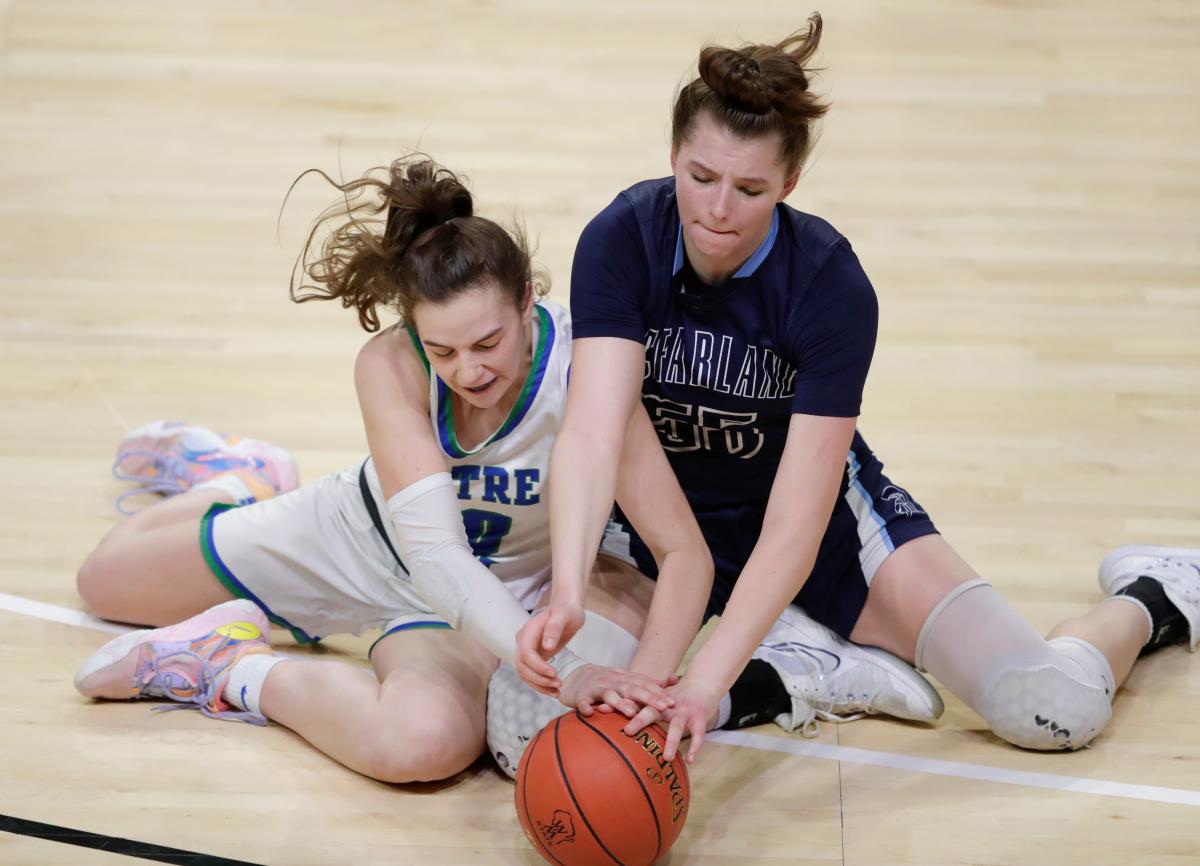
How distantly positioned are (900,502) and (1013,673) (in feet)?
1.34

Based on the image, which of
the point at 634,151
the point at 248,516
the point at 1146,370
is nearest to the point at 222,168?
the point at 634,151

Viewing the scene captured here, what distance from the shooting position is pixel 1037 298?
13.7 ft

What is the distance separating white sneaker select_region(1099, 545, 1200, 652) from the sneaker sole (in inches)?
69.4

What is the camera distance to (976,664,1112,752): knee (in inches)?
103

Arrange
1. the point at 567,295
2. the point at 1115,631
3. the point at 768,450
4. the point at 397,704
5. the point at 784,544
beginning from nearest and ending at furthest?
the point at 784,544 → the point at 397,704 → the point at 768,450 → the point at 1115,631 → the point at 567,295

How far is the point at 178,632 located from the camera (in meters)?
2.84

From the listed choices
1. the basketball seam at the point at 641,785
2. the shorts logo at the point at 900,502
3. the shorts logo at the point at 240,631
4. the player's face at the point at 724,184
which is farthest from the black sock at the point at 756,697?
the shorts logo at the point at 240,631

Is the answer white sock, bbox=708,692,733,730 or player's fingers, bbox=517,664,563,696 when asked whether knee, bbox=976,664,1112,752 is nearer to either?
white sock, bbox=708,692,733,730

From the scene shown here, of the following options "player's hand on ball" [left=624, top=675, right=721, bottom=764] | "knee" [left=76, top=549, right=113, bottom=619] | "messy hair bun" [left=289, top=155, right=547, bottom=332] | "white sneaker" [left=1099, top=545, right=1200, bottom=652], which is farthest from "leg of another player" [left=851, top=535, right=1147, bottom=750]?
"knee" [left=76, top=549, right=113, bottom=619]

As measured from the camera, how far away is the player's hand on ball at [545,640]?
2299 millimetres

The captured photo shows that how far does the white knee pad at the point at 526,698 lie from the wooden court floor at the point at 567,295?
3.7 inches

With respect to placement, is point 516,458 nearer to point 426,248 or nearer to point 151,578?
point 426,248

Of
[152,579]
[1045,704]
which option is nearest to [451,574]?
[152,579]

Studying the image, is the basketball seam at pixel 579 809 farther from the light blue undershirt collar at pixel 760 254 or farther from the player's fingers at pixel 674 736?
the light blue undershirt collar at pixel 760 254
